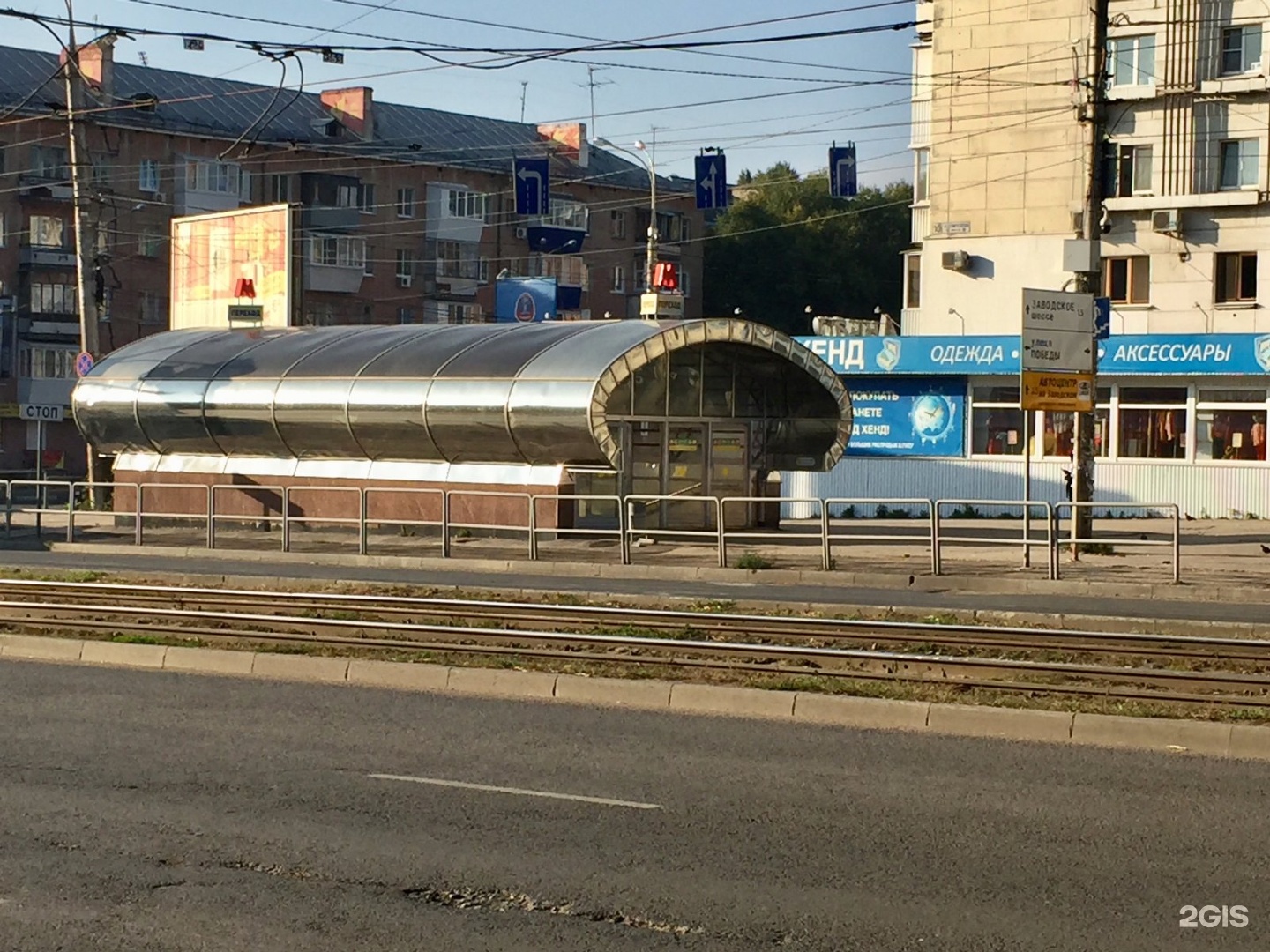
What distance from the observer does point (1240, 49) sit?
42.7 meters

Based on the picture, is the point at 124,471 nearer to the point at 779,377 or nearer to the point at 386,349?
the point at 386,349

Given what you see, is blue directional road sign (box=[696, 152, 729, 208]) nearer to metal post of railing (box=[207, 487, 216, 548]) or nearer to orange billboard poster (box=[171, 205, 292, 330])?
orange billboard poster (box=[171, 205, 292, 330])

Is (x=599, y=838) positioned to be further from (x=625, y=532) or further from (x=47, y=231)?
(x=47, y=231)

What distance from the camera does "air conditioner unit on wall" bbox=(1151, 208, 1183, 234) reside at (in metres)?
43.0

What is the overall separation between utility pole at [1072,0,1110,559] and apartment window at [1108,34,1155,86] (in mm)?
19301

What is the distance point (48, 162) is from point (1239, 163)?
1810 inches

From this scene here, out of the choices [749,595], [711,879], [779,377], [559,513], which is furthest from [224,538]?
[711,879]

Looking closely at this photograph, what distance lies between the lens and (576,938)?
6.45 m

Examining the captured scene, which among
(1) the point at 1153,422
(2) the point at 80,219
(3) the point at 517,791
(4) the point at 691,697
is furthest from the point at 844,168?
(3) the point at 517,791

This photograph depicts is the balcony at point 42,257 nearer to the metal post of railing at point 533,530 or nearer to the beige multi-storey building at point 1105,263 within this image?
the beige multi-storey building at point 1105,263

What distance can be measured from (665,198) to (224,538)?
5723 centimetres

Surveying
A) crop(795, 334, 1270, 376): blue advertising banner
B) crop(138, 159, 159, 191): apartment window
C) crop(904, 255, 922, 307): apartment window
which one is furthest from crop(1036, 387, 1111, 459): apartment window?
crop(138, 159, 159, 191): apartment window

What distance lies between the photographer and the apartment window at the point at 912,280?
168 ft

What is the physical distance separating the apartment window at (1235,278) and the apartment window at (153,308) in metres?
44.4
